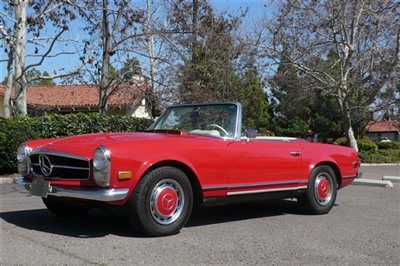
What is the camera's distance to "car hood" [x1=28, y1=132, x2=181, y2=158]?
17.3 ft

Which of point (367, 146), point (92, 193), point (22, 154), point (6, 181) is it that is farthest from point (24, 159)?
point (367, 146)

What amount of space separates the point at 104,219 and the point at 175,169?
5.06 feet

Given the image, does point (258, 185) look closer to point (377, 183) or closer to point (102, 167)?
point (102, 167)

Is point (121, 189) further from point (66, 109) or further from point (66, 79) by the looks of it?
point (66, 109)

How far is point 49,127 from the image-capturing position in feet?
45.0

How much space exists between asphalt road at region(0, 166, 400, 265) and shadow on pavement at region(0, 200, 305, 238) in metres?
0.01

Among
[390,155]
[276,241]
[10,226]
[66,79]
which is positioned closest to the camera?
[276,241]

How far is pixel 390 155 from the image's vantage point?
23.5 metres

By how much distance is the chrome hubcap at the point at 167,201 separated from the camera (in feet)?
17.5

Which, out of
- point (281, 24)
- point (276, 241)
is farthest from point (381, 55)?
point (276, 241)

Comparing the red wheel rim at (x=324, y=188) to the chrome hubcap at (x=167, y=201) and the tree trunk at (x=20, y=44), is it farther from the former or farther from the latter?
the tree trunk at (x=20, y=44)

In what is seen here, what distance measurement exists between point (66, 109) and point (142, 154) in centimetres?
2600

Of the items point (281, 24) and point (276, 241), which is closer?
point (276, 241)

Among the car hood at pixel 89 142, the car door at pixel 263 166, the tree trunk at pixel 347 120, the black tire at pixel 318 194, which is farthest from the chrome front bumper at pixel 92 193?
the tree trunk at pixel 347 120
